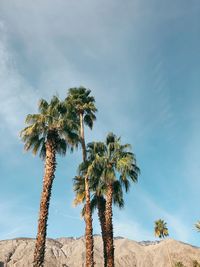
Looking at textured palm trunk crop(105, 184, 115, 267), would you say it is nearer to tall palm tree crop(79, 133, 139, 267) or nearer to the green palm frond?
tall palm tree crop(79, 133, 139, 267)

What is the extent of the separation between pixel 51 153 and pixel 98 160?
197 inches

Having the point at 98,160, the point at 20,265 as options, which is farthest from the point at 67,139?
the point at 20,265

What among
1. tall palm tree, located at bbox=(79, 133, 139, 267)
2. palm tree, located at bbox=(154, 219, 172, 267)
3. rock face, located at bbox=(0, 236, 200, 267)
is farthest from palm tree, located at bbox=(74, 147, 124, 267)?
rock face, located at bbox=(0, 236, 200, 267)

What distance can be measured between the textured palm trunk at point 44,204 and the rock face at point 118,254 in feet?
458

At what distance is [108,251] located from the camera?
22.9 m

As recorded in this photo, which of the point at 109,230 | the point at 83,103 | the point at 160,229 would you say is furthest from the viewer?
the point at 160,229

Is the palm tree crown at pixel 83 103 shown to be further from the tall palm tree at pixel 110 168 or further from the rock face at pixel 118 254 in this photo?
the rock face at pixel 118 254

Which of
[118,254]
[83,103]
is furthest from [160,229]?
[118,254]

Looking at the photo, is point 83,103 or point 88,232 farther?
point 83,103

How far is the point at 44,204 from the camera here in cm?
1966

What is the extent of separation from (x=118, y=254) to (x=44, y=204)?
170m

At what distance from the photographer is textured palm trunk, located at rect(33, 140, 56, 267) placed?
18.1 m

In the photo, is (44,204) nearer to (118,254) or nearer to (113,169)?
(113,169)

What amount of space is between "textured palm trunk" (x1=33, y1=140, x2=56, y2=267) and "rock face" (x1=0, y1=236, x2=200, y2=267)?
139576mm
